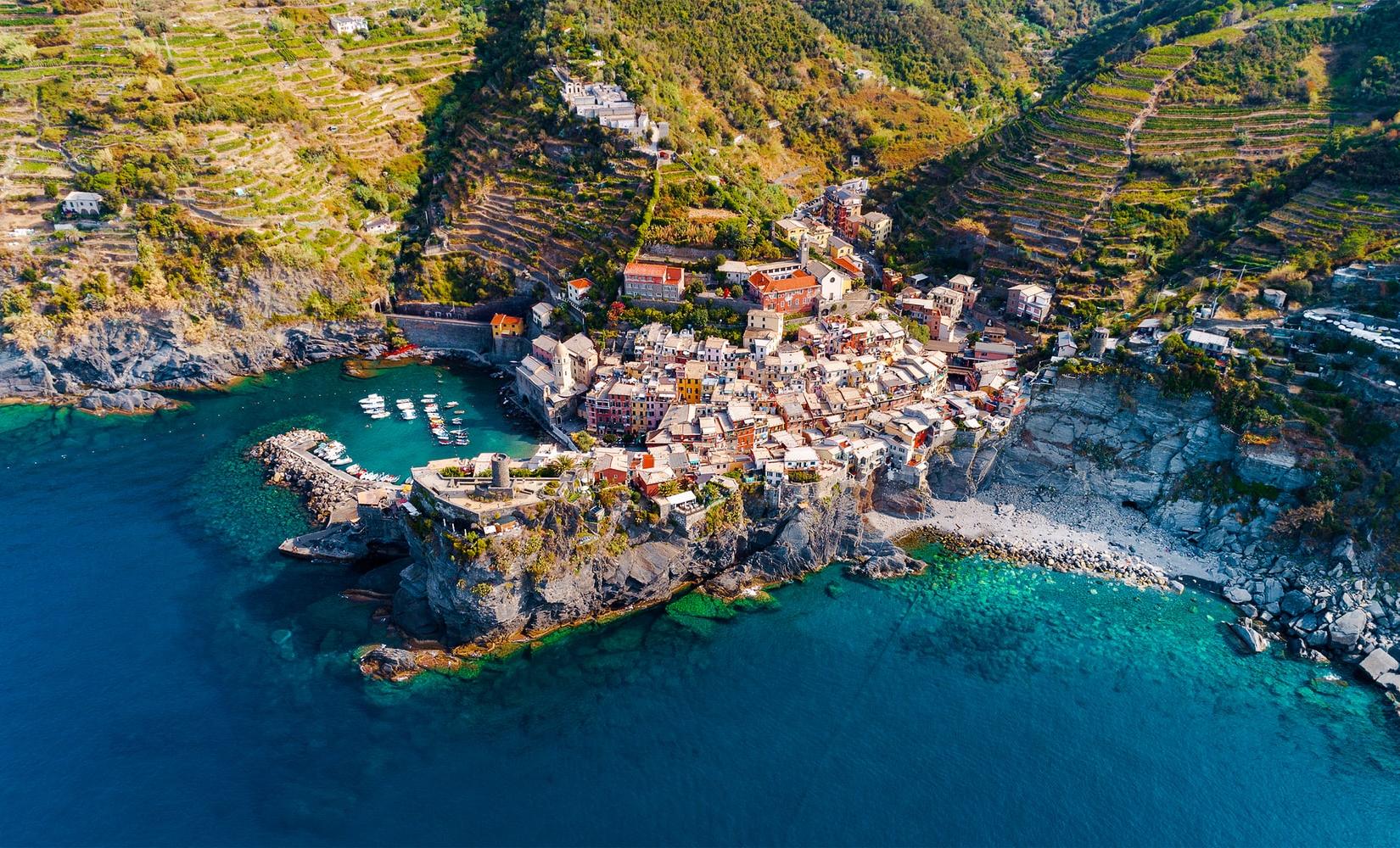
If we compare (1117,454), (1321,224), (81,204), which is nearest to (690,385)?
(1117,454)

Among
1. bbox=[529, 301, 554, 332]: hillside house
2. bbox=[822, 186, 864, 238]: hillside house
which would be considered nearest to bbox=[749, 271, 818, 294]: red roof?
bbox=[822, 186, 864, 238]: hillside house

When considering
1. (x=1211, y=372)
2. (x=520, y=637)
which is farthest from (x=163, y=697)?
(x=1211, y=372)

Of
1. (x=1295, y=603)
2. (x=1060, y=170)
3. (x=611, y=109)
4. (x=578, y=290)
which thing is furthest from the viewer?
(x=611, y=109)

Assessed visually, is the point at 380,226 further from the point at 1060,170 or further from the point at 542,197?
the point at 1060,170

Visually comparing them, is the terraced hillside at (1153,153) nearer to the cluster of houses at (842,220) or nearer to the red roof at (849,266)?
the cluster of houses at (842,220)

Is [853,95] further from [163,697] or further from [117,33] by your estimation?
[163,697]

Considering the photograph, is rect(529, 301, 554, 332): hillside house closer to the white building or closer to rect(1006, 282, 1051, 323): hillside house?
rect(1006, 282, 1051, 323): hillside house
